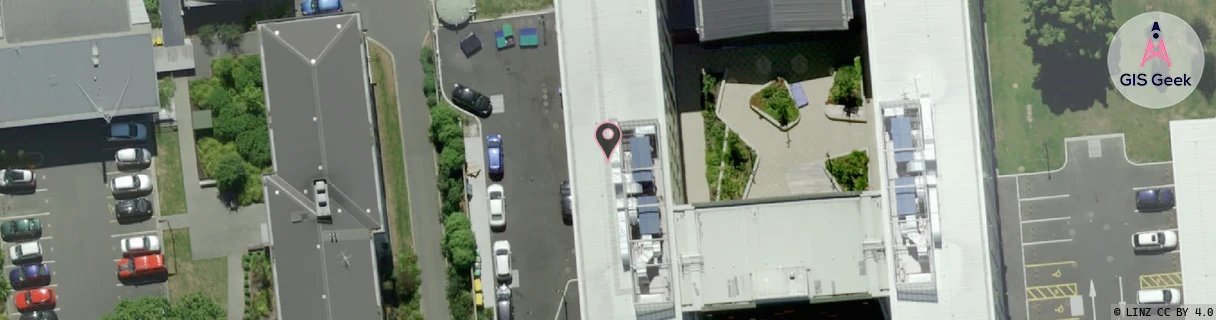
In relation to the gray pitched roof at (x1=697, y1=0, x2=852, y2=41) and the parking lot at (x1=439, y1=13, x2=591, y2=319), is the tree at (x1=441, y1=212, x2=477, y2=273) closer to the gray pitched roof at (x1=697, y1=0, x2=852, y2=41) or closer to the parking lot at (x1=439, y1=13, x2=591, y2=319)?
the parking lot at (x1=439, y1=13, x2=591, y2=319)

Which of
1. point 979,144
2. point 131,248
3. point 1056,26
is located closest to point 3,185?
point 131,248

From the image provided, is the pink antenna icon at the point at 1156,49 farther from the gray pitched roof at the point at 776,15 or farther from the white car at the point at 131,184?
the white car at the point at 131,184

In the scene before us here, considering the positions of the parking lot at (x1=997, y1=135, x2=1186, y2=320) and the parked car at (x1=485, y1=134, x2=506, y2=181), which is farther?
the parking lot at (x1=997, y1=135, x2=1186, y2=320)

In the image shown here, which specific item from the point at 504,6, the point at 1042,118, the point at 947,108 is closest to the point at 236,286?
the point at 504,6

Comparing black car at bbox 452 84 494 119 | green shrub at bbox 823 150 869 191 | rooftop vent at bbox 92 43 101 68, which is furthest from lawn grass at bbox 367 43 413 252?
green shrub at bbox 823 150 869 191

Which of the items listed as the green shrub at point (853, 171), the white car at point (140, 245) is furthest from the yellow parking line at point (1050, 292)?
the white car at point (140, 245)

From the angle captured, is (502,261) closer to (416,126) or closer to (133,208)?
(416,126)
